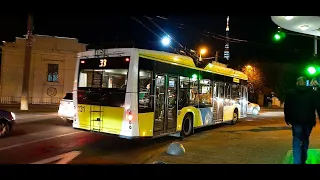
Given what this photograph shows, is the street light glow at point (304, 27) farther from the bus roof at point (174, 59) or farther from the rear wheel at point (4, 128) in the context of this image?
the rear wheel at point (4, 128)

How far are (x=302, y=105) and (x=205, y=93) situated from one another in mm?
7399

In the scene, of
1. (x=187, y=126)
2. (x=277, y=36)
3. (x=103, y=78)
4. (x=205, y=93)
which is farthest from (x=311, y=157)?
(x=277, y=36)

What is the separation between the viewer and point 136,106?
32.6 ft

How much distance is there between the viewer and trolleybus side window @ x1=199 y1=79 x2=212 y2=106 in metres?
14.0

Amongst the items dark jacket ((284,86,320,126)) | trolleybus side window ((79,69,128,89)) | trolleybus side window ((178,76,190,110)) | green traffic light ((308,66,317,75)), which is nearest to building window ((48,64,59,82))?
trolleybus side window ((79,69,128,89))

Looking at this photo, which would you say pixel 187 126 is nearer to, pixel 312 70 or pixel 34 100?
pixel 312 70

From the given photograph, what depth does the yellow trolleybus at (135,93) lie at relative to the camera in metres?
10.0

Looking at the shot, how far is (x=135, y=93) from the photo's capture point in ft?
32.5

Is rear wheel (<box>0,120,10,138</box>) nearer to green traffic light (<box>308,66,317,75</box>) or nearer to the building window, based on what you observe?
green traffic light (<box>308,66,317,75</box>)
